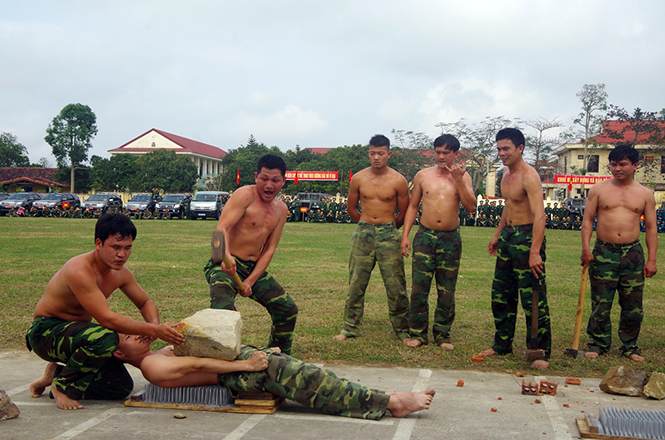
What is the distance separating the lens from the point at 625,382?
15.9 feet

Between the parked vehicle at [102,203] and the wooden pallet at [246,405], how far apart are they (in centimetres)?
3451

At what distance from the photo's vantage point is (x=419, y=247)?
670 cm

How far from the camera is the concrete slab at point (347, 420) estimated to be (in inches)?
152

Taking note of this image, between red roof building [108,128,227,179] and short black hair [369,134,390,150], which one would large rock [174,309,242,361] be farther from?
red roof building [108,128,227,179]

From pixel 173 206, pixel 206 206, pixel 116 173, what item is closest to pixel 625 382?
pixel 206 206

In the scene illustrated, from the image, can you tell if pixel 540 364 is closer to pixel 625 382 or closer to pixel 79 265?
pixel 625 382

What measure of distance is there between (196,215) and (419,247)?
30.4 metres

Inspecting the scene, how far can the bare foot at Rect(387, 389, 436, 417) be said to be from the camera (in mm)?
4188

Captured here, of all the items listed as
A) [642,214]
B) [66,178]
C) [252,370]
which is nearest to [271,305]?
[252,370]

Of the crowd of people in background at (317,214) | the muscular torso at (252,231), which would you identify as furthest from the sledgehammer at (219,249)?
the crowd of people in background at (317,214)

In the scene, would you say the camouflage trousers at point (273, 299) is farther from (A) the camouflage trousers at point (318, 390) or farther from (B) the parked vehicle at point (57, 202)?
(B) the parked vehicle at point (57, 202)

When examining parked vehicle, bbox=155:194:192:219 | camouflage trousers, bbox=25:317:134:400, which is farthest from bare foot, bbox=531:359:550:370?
parked vehicle, bbox=155:194:192:219

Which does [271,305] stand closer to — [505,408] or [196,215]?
[505,408]

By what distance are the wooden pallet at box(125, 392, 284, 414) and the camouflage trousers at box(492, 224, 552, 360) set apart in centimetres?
270
